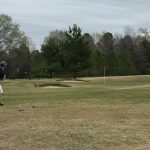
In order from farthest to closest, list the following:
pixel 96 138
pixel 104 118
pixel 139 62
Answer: pixel 139 62 < pixel 104 118 < pixel 96 138

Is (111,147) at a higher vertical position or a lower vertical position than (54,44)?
lower

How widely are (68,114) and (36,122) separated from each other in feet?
8.13

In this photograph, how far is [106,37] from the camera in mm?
131625

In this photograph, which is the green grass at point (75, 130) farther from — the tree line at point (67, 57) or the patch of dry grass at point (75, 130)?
the tree line at point (67, 57)

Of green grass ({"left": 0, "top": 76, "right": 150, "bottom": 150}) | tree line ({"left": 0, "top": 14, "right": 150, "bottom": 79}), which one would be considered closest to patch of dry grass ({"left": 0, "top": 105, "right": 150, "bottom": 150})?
green grass ({"left": 0, "top": 76, "right": 150, "bottom": 150})

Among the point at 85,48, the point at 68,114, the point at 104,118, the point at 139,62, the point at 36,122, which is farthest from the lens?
the point at 139,62

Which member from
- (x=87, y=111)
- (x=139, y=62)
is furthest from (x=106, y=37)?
(x=87, y=111)

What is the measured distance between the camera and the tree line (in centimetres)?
8806

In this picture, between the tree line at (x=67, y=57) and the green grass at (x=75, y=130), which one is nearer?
the green grass at (x=75, y=130)

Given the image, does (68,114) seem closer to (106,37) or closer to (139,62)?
(139,62)

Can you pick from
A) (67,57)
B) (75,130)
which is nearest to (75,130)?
(75,130)

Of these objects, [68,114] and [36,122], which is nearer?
[36,122]

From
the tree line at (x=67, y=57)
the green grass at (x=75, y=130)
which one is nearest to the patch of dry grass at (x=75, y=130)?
the green grass at (x=75, y=130)

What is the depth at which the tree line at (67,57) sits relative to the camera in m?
88.1
